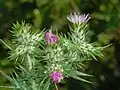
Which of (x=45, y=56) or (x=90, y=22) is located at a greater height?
(x=90, y=22)

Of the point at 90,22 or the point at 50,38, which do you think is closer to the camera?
the point at 50,38

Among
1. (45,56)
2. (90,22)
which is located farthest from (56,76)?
(90,22)

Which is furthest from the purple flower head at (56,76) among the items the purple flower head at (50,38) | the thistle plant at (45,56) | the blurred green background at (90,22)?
the blurred green background at (90,22)

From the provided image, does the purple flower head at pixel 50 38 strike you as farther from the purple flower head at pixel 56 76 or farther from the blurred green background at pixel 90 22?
the blurred green background at pixel 90 22

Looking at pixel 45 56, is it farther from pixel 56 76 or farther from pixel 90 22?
pixel 90 22

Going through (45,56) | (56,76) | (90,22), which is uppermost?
(90,22)

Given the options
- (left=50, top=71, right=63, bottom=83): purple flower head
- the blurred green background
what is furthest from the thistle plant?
the blurred green background

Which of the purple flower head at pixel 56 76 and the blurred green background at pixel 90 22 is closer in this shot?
the purple flower head at pixel 56 76

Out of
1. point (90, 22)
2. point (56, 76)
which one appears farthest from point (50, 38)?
point (90, 22)
